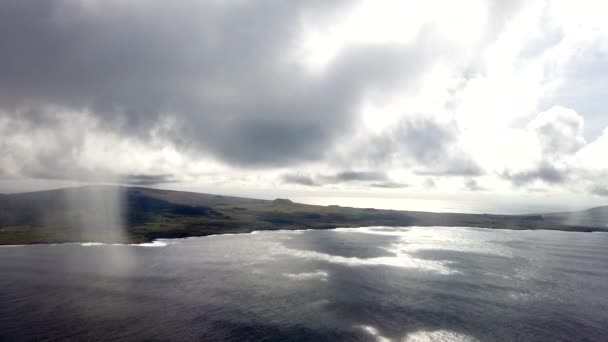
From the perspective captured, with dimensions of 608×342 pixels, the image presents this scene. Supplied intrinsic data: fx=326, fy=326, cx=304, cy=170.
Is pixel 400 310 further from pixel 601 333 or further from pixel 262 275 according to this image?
pixel 262 275

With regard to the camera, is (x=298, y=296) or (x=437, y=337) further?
(x=298, y=296)

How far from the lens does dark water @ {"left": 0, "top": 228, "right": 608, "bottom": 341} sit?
69.6 meters

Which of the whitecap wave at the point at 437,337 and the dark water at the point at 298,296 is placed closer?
the whitecap wave at the point at 437,337

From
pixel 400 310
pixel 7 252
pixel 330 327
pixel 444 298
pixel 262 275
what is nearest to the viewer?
pixel 330 327

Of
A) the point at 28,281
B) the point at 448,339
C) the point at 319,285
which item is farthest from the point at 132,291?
the point at 448,339

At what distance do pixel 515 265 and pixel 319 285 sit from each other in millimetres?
93082

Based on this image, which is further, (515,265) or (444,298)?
(515,265)

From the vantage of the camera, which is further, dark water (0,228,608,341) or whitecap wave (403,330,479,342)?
dark water (0,228,608,341)

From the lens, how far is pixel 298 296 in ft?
305

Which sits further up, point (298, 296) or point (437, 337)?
point (437, 337)

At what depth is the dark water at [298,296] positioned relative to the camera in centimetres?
6956

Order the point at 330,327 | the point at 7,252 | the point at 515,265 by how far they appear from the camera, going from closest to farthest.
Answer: the point at 330,327, the point at 515,265, the point at 7,252

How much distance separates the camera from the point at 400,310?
8181 centimetres

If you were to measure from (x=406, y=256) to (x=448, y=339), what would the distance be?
9530 cm
